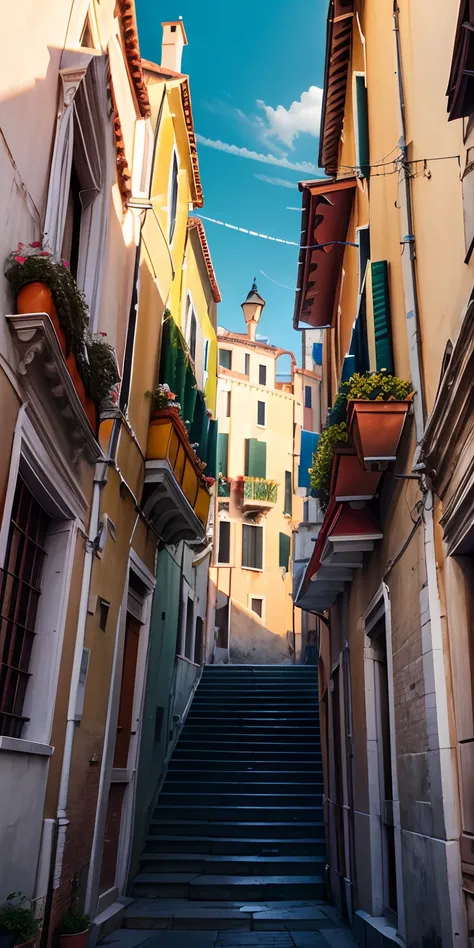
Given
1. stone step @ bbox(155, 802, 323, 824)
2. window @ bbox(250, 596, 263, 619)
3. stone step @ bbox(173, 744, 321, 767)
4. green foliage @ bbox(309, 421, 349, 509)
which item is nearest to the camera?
green foliage @ bbox(309, 421, 349, 509)

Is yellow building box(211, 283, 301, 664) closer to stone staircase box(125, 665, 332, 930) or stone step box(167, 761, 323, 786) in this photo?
stone staircase box(125, 665, 332, 930)

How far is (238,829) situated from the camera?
36.9ft

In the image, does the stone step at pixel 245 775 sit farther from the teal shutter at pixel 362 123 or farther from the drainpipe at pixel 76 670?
the teal shutter at pixel 362 123

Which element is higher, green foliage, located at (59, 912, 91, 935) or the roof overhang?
the roof overhang

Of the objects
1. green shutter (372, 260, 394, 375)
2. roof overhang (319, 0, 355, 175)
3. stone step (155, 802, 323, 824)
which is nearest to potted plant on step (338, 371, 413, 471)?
green shutter (372, 260, 394, 375)

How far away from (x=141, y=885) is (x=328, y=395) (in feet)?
24.6

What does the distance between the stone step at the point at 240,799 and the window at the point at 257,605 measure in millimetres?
14408

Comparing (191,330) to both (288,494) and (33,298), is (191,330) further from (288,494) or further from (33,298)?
(288,494)

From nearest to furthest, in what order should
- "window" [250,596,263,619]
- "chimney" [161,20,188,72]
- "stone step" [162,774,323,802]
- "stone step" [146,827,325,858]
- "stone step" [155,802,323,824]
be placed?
"stone step" [146,827,325,858] → "stone step" [155,802,323,824] → "stone step" [162,774,323,802] → "chimney" [161,20,188,72] → "window" [250,596,263,619]

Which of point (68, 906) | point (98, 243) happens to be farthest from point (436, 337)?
point (68, 906)

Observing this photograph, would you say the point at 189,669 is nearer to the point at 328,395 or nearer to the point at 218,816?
the point at 218,816

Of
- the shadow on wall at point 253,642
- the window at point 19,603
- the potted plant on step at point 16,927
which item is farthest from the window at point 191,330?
the shadow on wall at point 253,642

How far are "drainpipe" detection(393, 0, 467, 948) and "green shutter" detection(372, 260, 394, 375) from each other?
868 mm

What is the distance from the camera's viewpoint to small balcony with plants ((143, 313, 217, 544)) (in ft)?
33.3
